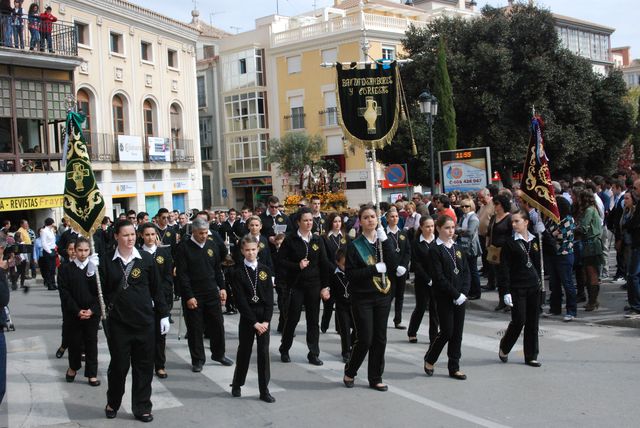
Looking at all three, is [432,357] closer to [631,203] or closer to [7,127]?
[631,203]

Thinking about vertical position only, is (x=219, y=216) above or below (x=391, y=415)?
above

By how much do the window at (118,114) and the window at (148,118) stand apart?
1427 millimetres

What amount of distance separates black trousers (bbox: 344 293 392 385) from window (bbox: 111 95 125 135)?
26.5 meters

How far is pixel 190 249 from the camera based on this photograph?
8.77m

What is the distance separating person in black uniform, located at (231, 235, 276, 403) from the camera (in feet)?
23.4

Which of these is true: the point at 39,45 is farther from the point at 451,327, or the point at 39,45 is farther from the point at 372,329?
the point at 451,327

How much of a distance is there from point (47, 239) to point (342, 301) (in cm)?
1189

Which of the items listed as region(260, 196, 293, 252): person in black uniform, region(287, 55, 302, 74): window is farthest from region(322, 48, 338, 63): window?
region(260, 196, 293, 252): person in black uniform

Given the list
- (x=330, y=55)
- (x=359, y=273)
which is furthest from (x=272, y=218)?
(x=330, y=55)

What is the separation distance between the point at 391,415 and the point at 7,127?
23179mm

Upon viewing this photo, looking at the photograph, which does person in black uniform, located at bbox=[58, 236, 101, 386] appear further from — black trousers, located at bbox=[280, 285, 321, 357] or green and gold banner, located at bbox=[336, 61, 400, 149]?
green and gold banner, located at bbox=[336, 61, 400, 149]

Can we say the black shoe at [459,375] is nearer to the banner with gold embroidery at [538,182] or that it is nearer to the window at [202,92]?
the banner with gold embroidery at [538,182]

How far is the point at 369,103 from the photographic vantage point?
37.0ft

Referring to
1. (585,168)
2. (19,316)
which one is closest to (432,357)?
(19,316)
